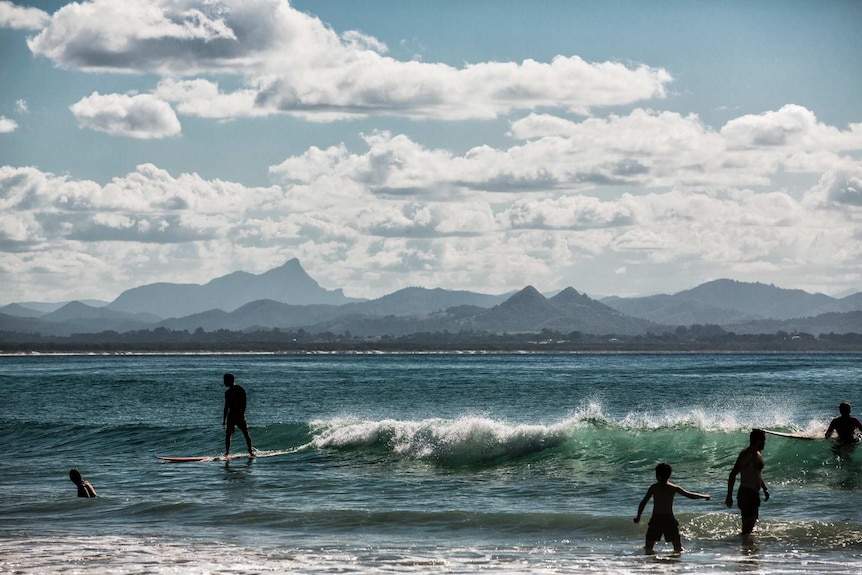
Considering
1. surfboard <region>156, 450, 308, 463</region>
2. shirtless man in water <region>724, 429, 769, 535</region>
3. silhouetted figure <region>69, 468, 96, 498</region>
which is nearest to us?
shirtless man in water <region>724, 429, 769, 535</region>

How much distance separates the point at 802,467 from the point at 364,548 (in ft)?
39.2

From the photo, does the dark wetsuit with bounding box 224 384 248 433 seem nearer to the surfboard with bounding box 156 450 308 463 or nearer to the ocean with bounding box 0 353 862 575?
the surfboard with bounding box 156 450 308 463

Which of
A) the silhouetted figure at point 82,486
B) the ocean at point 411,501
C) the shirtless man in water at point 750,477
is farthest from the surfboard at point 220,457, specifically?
the shirtless man in water at point 750,477

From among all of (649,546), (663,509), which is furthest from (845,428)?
(663,509)

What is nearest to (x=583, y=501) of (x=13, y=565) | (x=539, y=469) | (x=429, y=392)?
(x=539, y=469)

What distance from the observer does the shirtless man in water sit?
1677 centimetres

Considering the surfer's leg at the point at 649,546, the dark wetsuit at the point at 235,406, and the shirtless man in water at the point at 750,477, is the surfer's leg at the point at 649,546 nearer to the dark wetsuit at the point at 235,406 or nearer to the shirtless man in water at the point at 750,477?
the shirtless man in water at the point at 750,477

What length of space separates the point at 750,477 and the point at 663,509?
1932mm

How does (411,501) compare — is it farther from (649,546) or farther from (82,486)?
(82,486)

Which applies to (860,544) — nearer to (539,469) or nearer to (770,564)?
(770,564)

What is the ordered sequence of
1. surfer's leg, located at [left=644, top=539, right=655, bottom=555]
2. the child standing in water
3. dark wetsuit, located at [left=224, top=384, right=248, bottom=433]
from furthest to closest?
dark wetsuit, located at [left=224, top=384, right=248, bottom=433], surfer's leg, located at [left=644, top=539, right=655, bottom=555], the child standing in water

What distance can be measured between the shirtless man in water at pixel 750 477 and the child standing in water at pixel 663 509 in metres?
1.28

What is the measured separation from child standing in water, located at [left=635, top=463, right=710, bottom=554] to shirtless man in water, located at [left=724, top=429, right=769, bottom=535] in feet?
4.21

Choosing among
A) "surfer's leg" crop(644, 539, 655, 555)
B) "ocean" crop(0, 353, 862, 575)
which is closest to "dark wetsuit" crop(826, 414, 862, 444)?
"ocean" crop(0, 353, 862, 575)
